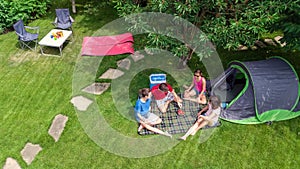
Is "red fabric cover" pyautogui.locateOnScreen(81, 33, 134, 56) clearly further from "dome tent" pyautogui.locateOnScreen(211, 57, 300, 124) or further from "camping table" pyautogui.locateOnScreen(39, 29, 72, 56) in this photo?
"dome tent" pyautogui.locateOnScreen(211, 57, 300, 124)

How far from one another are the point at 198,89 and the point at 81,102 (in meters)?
3.16

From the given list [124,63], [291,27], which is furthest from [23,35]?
[291,27]

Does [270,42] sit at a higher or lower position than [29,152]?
higher

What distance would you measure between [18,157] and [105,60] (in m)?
3.96

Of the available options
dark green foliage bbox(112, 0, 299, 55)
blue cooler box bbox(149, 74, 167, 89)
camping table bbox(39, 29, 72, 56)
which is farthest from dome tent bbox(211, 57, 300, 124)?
camping table bbox(39, 29, 72, 56)

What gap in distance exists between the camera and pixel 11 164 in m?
6.02


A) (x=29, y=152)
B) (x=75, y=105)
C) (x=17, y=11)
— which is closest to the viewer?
(x=29, y=152)

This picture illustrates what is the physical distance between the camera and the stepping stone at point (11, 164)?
5.97 metres

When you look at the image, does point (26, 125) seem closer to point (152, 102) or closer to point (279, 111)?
point (152, 102)

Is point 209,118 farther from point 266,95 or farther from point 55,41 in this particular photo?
point 55,41

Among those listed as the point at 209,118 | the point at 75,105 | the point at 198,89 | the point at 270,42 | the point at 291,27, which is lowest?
the point at 75,105

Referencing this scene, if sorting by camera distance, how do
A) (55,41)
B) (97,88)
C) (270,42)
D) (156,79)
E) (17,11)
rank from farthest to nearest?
(17,11), (270,42), (55,41), (97,88), (156,79)

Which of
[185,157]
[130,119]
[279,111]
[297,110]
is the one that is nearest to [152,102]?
[130,119]

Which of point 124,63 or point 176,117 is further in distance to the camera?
point 124,63
